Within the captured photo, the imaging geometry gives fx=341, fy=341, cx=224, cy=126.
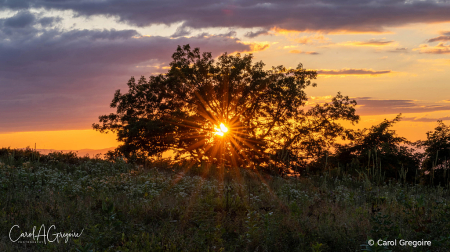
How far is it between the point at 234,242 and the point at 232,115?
66.8 feet

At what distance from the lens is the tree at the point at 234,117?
2550 centimetres

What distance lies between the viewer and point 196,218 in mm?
7406

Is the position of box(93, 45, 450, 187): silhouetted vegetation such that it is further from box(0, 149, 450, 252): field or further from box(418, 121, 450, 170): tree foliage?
box(0, 149, 450, 252): field

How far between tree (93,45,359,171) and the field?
1436 centimetres

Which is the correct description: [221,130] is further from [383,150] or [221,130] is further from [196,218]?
[196,218]

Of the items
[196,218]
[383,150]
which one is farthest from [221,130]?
A: [196,218]

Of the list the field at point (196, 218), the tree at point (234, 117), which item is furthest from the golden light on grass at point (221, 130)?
the field at point (196, 218)

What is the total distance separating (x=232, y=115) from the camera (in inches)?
1048

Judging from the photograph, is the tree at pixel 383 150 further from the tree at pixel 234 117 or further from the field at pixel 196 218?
the field at pixel 196 218

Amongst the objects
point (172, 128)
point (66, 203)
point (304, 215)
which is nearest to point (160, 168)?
point (66, 203)

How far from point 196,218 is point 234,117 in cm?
1934

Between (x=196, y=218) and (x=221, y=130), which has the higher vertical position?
(x=221, y=130)

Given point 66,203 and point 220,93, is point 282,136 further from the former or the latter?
point 66,203

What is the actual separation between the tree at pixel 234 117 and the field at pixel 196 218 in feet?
47.1
